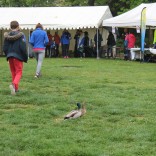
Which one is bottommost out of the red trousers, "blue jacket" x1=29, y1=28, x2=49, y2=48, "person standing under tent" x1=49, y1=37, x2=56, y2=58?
"person standing under tent" x1=49, y1=37, x2=56, y2=58

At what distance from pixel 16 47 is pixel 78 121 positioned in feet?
10.9

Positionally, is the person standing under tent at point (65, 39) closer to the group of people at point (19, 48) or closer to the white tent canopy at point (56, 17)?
the white tent canopy at point (56, 17)

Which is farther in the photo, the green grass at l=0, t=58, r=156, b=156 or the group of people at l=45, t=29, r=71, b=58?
the group of people at l=45, t=29, r=71, b=58

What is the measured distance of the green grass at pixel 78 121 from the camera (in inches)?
213

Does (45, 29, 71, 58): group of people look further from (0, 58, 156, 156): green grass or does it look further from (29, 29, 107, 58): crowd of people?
(0, 58, 156, 156): green grass

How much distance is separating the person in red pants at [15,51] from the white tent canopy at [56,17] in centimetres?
1465

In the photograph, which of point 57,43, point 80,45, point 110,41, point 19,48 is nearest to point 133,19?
point 110,41

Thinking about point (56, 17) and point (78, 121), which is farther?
point (56, 17)

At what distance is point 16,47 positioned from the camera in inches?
383

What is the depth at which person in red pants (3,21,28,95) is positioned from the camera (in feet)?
31.5

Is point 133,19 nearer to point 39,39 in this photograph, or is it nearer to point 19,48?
point 39,39

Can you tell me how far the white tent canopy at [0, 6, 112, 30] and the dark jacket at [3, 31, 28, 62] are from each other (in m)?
14.7

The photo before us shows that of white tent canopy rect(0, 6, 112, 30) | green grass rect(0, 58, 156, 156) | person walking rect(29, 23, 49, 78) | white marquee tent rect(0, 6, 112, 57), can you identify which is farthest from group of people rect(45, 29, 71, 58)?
green grass rect(0, 58, 156, 156)

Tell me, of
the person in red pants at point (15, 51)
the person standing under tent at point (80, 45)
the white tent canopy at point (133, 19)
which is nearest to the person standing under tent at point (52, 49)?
the person standing under tent at point (80, 45)
